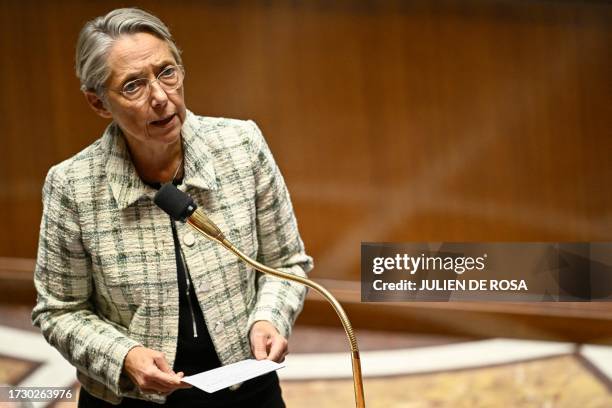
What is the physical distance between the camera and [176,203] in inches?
51.9

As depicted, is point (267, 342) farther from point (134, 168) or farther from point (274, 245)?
point (134, 168)

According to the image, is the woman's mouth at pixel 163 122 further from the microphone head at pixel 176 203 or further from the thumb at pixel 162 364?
the thumb at pixel 162 364

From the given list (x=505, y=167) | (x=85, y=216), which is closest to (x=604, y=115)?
(x=505, y=167)

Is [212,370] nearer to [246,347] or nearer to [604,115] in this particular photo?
[246,347]

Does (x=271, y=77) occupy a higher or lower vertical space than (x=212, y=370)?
higher

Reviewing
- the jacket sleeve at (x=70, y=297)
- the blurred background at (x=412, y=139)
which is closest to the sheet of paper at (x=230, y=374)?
the jacket sleeve at (x=70, y=297)

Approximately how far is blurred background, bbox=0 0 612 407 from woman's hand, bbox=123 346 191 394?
3.52 feet

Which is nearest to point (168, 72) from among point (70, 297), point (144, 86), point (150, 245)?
point (144, 86)

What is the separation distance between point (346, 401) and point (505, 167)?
0.77 meters

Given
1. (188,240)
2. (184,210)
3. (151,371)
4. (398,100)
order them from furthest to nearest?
(398,100) < (188,240) < (151,371) < (184,210)

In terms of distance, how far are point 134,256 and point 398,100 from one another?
1.32 meters

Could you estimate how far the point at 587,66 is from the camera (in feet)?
7.95

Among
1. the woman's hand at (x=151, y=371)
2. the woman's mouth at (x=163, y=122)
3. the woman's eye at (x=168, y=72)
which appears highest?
the woman's eye at (x=168, y=72)

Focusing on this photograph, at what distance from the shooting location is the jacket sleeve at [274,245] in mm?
1564
